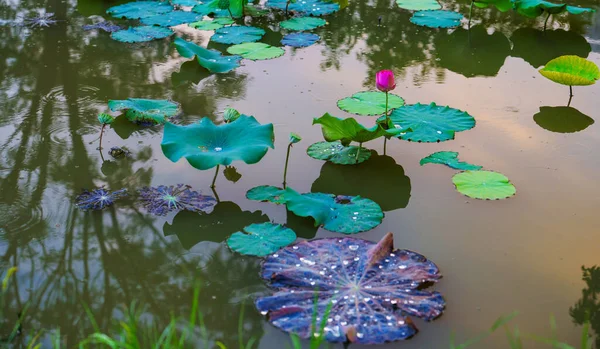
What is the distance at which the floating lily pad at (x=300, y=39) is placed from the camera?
14.6 ft

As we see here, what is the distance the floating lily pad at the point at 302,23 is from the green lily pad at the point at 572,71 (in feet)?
5.69

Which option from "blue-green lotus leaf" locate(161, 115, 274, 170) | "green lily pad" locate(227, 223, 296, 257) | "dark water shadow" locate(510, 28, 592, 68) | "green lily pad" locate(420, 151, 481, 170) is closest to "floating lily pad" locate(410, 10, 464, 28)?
"dark water shadow" locate(510, 28, 592, 68)

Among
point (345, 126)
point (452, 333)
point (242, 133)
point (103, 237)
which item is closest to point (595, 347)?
point (452, 333)

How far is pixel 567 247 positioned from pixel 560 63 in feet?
5.16

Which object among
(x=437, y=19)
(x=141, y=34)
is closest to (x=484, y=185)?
(x=437, y=19)

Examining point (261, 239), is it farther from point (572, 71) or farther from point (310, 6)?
point (310, 6)

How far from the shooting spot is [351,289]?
7.02ft

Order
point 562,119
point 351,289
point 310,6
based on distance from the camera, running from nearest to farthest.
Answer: point 351,289 < point 562,119 < point 310,6

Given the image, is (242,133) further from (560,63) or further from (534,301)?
(560,63)

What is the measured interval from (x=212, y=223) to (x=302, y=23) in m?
2.56

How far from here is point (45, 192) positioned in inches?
111

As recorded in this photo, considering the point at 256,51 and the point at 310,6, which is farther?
the point at 310,6

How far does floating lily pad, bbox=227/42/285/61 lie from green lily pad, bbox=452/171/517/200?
1.78m

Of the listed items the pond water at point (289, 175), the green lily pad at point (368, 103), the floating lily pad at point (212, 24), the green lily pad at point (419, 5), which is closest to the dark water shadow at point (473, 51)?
the pond water at point (289, 175)
